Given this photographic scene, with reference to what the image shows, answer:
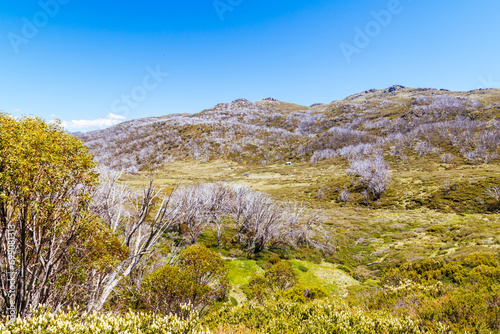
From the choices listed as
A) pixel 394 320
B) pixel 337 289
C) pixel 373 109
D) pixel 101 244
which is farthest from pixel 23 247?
pixel 373 109

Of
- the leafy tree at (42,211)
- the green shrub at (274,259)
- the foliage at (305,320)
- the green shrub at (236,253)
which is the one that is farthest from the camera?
the green shrub at (236,253)

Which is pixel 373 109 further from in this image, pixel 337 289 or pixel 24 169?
pixel 24 169

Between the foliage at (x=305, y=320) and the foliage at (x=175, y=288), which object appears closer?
the foliage at (x=305, y=320)

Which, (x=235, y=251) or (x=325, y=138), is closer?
(x=235, y=251)

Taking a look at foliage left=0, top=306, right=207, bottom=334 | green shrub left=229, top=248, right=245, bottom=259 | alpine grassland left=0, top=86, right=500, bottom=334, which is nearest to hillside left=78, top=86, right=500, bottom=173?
alpine grassland left=0, top=86, right=500, bottom=334

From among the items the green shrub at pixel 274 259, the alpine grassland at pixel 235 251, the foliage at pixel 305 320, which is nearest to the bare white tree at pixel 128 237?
the alpine grassland at pixel 235 251

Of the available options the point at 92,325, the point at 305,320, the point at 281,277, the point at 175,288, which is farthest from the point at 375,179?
the point at 92,325

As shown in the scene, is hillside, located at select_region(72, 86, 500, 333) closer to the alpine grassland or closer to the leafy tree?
the alpine grassland

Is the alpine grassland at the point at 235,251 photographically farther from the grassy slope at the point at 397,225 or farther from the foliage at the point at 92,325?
the grassy slope at the point at 397,225

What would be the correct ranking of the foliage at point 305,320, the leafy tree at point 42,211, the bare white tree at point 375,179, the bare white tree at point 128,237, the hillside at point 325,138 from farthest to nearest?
the hillside at point 325,138, the bare white tree at point 375,179, the bare white tree at point 128,237, the foliage at point 305,320, the leafy tree at point 42,211

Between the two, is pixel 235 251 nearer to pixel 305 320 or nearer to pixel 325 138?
pixel 305 320

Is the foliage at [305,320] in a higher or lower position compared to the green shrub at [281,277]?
higher

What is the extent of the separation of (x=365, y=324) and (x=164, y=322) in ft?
22.2

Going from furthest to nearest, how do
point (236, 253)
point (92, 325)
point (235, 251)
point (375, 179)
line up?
point (375, 179) → point (235, 251) → point (236, 253) → point (92, 325)
